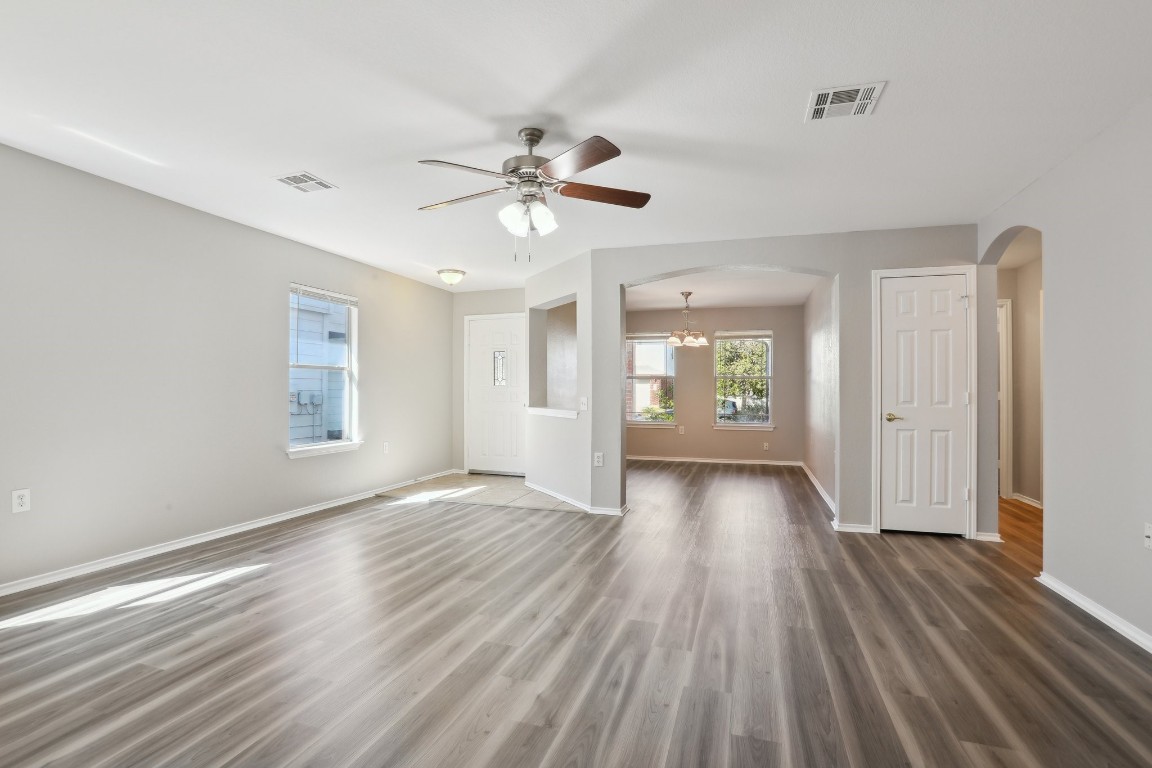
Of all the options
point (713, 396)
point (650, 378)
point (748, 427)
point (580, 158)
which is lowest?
point (748, 427)

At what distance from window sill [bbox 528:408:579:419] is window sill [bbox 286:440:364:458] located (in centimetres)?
196

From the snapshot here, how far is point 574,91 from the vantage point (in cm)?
241

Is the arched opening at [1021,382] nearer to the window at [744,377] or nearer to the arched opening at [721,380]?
the arched opening at [721,380]

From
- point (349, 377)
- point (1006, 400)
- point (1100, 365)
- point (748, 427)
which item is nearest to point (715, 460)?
point (748, 427)

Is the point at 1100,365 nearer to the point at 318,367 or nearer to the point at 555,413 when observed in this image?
the point at 555,413

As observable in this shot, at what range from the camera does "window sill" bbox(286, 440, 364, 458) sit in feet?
16.3

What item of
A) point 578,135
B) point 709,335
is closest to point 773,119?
point 578,135

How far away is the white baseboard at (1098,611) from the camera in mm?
2463

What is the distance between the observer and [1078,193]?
117 inches

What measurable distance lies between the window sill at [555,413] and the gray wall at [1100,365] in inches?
146

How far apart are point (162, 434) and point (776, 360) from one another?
784 cm

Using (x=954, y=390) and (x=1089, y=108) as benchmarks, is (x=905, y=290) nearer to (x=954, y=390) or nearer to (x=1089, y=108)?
(x=954, y=390)

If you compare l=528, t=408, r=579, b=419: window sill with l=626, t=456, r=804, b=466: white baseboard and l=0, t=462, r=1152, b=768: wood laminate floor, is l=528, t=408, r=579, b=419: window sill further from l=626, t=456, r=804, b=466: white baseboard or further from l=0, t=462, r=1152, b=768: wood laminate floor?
l=626, t=456, r=804, b=466: white baseboard

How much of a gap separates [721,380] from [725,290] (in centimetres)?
202
